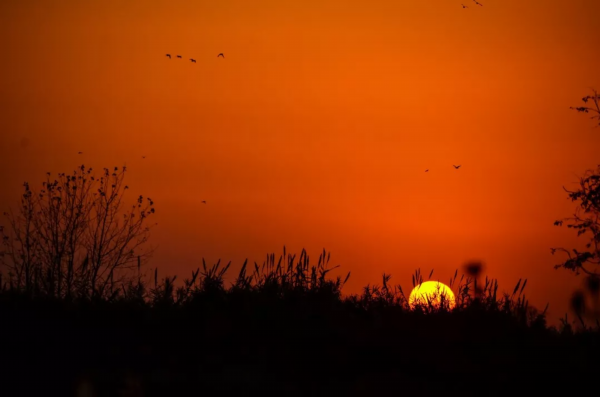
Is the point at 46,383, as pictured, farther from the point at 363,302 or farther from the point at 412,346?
the point at 363,302

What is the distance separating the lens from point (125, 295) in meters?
7.57

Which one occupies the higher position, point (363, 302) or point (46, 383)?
point (363, 302)

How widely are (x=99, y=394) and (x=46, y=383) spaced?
45cm

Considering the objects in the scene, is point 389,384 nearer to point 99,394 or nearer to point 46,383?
point 99,394


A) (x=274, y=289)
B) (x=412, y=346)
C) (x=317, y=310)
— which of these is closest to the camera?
(x=412, y=346)

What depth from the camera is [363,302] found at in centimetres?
853

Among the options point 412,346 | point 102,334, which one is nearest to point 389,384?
point 412,346

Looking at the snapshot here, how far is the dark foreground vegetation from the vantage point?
17.7 ft

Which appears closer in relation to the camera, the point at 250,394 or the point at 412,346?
the point at 250,394

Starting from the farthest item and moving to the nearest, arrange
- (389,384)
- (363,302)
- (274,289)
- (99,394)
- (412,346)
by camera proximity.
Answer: (363,302)
(274,289)
(412,346)
(389,384)
(99,394)

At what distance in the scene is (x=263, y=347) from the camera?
20.1 ft

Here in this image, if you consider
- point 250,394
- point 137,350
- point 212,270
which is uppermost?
point 212,270

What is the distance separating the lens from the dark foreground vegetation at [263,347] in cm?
539

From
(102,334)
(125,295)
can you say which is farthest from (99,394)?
(125,295)
